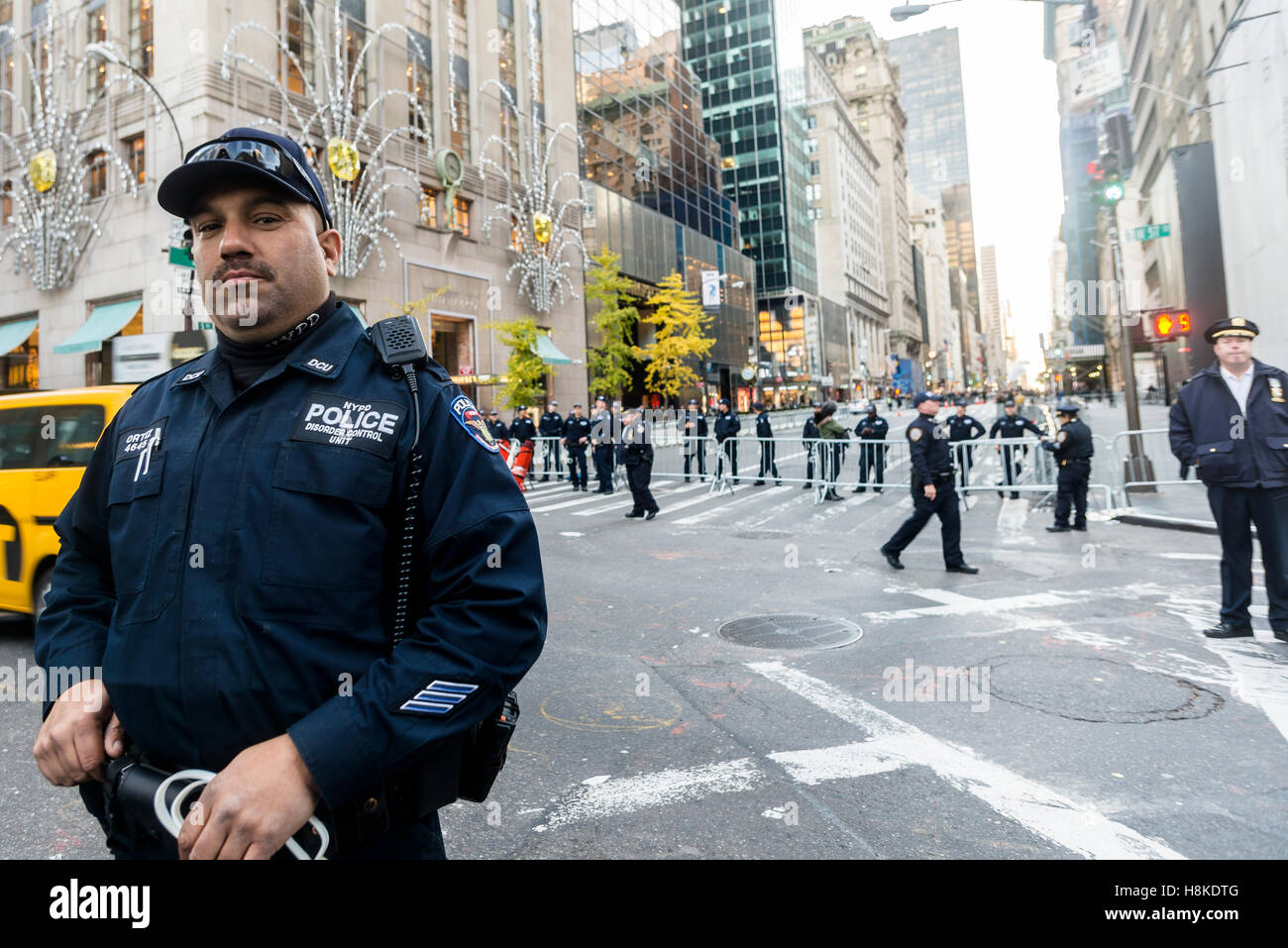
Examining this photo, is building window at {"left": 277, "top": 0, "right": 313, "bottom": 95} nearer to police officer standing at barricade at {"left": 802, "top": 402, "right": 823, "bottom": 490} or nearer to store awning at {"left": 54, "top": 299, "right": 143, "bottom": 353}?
store awning at {"left": 54, "top": 299, "right": 143, "bottom": 353}

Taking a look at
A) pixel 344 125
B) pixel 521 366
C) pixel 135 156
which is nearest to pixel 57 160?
pixel 135 156

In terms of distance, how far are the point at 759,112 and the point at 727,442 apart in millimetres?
83054

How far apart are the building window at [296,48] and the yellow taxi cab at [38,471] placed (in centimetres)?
2454

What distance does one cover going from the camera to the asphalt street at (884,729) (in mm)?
3123

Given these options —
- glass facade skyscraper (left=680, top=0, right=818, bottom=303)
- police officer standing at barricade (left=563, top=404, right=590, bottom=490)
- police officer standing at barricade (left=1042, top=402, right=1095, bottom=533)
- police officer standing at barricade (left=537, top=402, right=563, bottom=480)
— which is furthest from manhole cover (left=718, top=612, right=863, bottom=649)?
glass facade skyscraper (left=680, top=0, right=818, bottom=303)

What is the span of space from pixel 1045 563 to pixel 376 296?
26137mm

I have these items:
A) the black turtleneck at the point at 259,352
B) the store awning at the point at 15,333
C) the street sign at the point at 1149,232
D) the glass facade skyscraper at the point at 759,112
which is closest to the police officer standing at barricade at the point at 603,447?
the street sign at the point at 1149,232

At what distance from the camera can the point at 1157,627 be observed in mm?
6090

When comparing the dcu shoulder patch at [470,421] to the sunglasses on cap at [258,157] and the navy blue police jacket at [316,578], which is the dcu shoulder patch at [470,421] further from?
the sunglasses on cap at [258,157]

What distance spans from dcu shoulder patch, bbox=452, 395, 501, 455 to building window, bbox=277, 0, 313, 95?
98.4 feet

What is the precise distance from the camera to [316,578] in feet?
4.81
